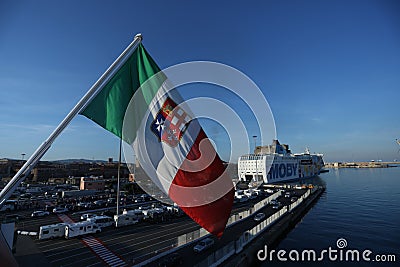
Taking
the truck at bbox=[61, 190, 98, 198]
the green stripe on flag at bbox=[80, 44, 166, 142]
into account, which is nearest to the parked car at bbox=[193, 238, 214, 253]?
the green stripe on flag at bbox=[80, 44, 166, 142]

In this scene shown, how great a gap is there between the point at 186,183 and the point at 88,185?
138 feet

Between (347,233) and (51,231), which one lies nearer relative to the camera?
(51,231)

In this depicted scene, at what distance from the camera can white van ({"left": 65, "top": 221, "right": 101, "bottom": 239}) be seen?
610 inches

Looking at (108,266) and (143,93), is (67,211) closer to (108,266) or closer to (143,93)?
(108,266)

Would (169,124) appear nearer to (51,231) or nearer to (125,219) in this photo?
(51,231)

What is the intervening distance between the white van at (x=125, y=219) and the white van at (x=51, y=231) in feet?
12.8

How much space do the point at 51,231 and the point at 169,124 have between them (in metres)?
15.8

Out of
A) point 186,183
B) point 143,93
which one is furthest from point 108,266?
point 143,93

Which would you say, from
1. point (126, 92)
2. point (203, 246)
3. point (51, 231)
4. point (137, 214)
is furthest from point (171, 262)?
point (137, 214)

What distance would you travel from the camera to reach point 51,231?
50.5 feet

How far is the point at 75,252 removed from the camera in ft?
42.8

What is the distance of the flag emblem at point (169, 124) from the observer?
16.5ft

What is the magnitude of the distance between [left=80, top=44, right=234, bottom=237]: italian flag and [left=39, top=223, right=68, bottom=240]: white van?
14.9m

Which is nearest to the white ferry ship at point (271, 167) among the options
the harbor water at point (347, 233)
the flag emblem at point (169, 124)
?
the harbor water at point (347, 233)
